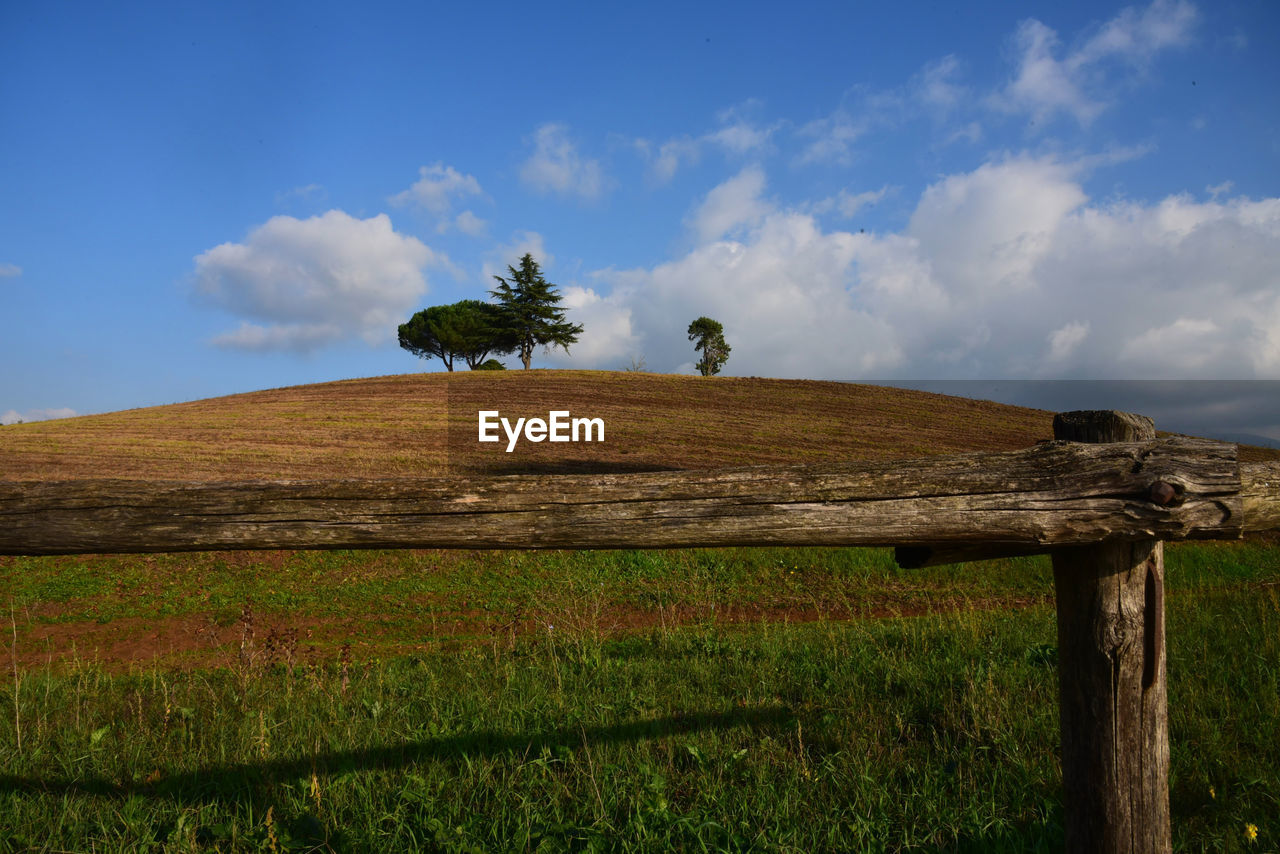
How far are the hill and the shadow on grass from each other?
44.4ft

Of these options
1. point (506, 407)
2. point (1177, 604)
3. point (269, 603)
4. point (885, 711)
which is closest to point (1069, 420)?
point (885, 711)

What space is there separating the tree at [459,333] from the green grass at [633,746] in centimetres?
5421

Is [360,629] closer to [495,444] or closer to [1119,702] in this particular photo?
[1119,702]

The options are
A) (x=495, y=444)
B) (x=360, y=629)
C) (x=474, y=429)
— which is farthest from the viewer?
(x=474, y=429)

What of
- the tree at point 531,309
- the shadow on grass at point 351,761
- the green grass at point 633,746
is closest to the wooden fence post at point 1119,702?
the green grass at point 633,746

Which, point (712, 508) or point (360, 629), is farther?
point (360, 629)

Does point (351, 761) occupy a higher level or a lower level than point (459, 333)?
lower

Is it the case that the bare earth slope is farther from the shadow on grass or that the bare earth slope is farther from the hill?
the shadow on grass

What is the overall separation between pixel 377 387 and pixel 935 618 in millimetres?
33862

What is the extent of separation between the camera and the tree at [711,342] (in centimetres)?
6588

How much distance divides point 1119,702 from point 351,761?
3.54 meters

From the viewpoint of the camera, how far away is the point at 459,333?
64.3 metres

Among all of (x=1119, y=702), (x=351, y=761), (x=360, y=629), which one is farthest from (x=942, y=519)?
(x=360, y=629)

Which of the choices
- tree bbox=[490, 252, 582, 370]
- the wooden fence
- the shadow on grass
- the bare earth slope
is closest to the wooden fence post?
the wooden fence
